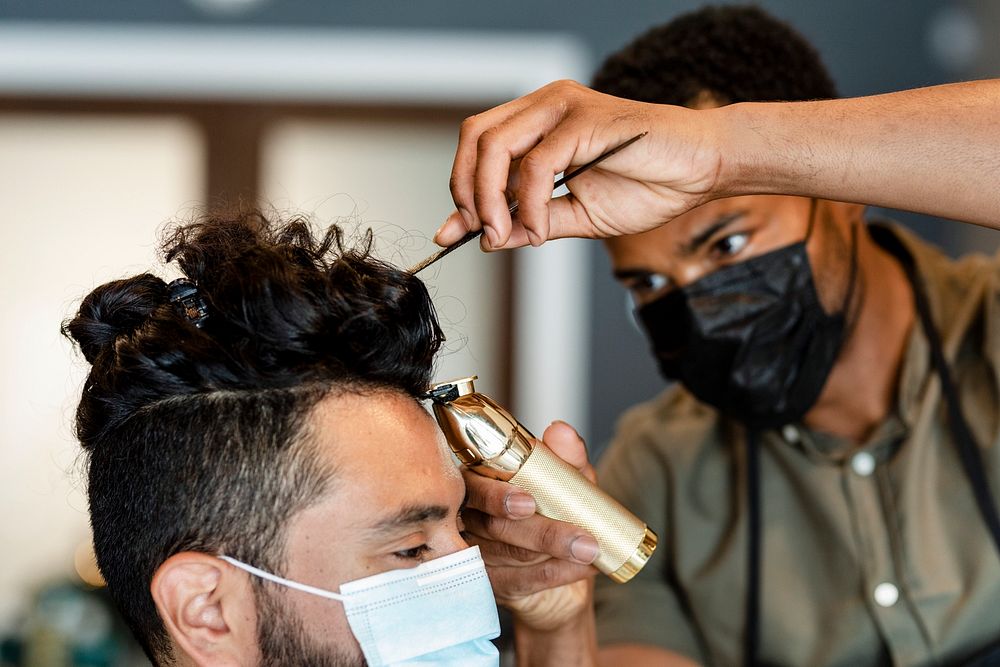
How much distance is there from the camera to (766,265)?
164 centimetres

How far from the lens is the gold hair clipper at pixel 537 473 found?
1276mm

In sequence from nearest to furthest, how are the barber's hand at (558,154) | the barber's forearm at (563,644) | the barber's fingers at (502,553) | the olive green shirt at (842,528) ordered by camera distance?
the barber's hand at (558,154) < the barber's fingers at (502,553) < the barber's forearm at (563,644) < the olive green shirt at (842,528)

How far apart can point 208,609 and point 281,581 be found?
88 millimetres

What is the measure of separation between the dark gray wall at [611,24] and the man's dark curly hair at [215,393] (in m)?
2.52

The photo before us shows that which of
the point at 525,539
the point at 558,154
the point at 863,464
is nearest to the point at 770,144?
the point at 558,154

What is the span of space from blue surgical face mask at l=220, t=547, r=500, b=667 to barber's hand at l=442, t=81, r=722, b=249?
0.39m

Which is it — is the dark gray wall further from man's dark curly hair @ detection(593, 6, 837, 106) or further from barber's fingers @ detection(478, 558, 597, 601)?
barber's fingers @ detection(478, 558, 597, 601)

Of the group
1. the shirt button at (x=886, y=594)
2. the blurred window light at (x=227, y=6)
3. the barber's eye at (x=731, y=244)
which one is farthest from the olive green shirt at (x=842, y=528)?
the blurred window light at (x=227, y=6)

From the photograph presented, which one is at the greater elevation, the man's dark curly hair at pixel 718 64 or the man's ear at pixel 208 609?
the man's dark curly hair at pixel 718 64

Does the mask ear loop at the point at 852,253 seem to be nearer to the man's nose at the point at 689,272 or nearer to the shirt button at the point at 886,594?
the man's nose at the point at 689,272

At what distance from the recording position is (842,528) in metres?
1.83

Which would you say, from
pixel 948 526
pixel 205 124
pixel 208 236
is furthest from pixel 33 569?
pixel 948 526

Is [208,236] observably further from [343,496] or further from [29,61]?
[29,61]

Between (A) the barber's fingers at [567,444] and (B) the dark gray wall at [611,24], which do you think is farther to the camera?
(B) the dark gray wall at [611,24]
